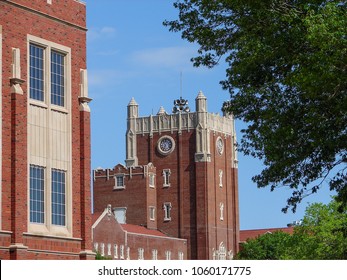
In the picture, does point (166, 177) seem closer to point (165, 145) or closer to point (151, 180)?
point (151, 180)

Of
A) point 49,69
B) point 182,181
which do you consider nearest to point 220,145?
point 182,181

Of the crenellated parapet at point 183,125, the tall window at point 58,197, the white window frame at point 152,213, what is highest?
the crenellated parapet at point 183,125

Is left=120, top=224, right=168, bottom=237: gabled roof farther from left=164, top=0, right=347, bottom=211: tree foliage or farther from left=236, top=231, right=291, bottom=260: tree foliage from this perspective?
left=164, top=0, right=347, bottom=211: tree foliage

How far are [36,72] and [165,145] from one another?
100949 millimetres

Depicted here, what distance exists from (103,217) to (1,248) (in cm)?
7344

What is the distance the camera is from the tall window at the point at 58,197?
35812 mm

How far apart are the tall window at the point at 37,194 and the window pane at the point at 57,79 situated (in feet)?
9.62

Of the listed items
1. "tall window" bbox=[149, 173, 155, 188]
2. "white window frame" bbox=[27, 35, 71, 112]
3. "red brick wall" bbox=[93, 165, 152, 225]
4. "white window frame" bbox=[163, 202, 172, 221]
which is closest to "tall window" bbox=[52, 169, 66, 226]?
"white window frame" bbox=[27, 35, 71, 112]

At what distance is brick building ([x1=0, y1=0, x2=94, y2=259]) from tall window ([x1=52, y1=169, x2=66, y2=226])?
4 cm

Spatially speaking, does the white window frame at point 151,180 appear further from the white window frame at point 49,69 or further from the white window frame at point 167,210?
the white window frame at point 49,69

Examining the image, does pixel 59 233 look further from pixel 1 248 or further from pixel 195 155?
pixel 195 155

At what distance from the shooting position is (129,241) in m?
111

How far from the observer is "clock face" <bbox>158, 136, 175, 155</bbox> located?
444ft

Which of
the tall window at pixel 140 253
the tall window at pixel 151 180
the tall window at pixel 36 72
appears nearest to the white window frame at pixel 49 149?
the tall window at pixel 36 72
